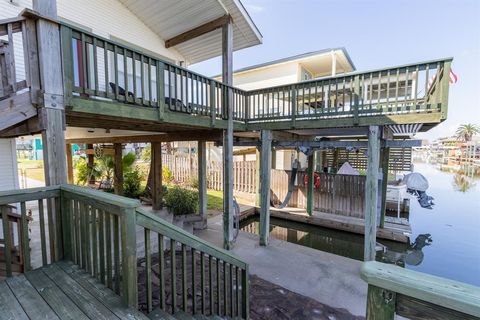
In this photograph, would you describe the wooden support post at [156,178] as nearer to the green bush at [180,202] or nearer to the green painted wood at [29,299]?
the green bush at [180,202]

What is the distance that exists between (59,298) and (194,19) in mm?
6555

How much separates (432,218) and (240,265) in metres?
10.7

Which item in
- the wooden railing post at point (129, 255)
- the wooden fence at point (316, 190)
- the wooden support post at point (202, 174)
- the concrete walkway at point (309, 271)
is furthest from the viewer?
the wooden fence at point (316, 190)

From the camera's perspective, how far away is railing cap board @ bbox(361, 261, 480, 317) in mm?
816

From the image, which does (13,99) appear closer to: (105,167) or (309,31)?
(105,167)

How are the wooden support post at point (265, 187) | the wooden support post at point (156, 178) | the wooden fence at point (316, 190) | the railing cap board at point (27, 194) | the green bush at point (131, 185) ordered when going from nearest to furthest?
the railing cap board at point (27, 194) → the wooden support post at point (265, 187) → the wooden support post at point (156, 178) → the wooden fence at point (316, 190) → the green bush at point (131, 185)

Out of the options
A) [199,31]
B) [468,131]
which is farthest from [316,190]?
[468,131]

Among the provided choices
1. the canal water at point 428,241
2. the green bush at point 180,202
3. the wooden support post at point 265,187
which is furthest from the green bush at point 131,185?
the wooden support post at point 265,187

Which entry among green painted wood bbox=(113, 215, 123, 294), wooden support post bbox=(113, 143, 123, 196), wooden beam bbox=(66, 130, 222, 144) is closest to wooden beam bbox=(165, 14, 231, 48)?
wooden beam bbox=(66, 130, 222, 144)

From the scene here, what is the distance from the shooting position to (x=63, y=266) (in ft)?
8.04

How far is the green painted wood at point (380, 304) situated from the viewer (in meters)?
0.96

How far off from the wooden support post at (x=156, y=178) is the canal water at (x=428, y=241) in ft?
10.8

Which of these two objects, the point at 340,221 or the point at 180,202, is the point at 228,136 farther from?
the point at 340,221

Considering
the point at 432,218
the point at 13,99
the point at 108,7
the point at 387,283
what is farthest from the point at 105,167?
the point at 432,218
